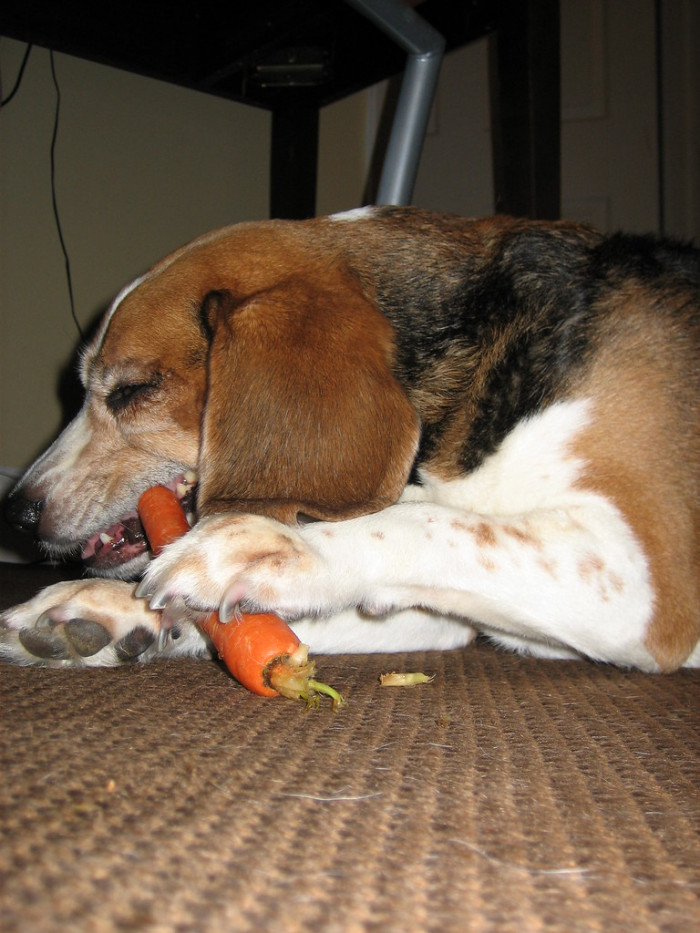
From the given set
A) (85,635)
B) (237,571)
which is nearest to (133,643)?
(85,635)

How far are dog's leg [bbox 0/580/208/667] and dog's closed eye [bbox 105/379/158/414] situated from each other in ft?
1.48

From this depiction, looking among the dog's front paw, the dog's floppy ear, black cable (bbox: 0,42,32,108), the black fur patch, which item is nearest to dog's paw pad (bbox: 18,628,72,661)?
the dog's front paw

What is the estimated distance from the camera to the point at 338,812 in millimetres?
749

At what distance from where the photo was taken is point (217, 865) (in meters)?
0.61

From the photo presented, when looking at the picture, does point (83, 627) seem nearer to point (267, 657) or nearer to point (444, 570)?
point (267, 657)

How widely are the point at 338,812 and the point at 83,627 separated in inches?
29.0

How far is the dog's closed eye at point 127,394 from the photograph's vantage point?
1.71 metres

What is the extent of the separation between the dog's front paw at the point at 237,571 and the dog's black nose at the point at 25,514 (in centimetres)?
77

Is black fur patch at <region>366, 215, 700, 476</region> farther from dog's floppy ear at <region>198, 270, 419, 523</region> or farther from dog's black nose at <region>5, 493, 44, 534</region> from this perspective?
dog's black nose at <region>5, 493, 44, 534</region>

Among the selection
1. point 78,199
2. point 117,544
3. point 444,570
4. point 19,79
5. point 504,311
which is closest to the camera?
point 444,570

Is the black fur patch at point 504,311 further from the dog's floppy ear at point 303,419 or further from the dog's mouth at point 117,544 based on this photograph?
the dog's mouth at point 117,544

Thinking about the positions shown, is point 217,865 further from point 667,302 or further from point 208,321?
point 667,302

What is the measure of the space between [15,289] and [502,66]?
7.09 ft

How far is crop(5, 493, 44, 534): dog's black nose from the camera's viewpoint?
6.23 ft
